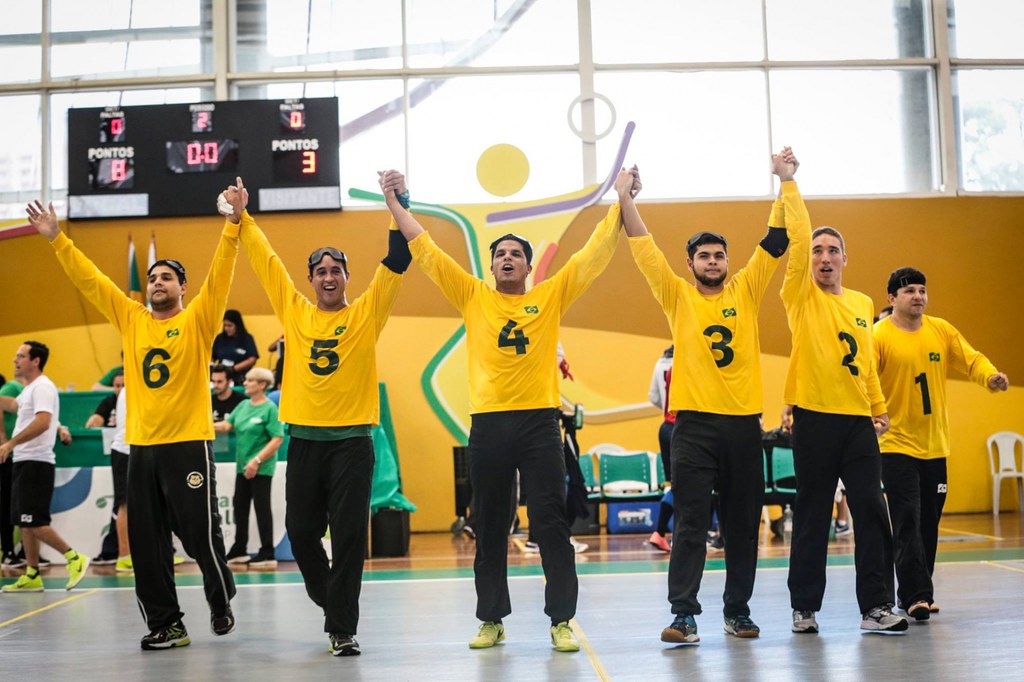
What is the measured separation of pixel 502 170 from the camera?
13.9m

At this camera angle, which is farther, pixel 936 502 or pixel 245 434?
pixel 245 434

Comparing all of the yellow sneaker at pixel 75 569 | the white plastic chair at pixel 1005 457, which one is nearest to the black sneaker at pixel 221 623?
the yellow sneaker at pixel 75 569

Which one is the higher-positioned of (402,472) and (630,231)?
(630,231)

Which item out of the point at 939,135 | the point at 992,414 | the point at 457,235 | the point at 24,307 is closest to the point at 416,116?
the point at 457,235

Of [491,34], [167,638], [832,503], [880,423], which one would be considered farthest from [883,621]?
[491,34]

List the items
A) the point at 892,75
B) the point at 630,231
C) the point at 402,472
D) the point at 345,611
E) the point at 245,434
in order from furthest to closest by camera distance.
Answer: the point at 892,75
the point at 402,472
the point at 245,434
the point at 630,231
the point at 345,611

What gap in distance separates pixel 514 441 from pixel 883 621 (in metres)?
2.01

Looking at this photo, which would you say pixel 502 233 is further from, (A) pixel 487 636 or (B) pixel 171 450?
(A) pixel 487 636

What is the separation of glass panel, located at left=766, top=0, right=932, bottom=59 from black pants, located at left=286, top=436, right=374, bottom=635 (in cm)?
1101

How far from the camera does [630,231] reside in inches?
218

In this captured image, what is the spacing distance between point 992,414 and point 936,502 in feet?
29.3

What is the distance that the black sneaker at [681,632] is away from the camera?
502cm

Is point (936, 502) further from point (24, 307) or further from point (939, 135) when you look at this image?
point (24, 307)

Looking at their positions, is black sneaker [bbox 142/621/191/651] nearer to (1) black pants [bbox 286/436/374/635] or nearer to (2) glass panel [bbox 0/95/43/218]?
(1) black pants [bbox 286/436/374/635]
